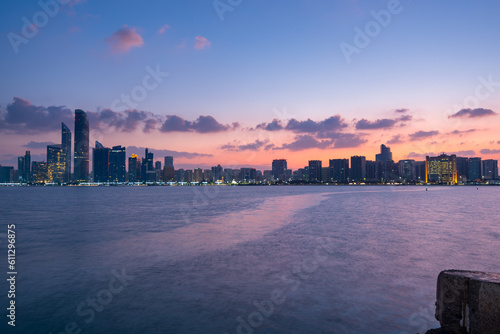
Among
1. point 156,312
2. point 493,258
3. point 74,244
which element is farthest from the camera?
point 74,244

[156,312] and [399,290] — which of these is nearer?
[156,312]

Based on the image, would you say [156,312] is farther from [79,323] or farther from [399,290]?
[399,290]

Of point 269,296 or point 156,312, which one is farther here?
point 269,296

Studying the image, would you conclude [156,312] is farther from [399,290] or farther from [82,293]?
[399,290]

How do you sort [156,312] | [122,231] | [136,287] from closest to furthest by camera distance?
1. [156,312]
2. [136,287]
3. [122,231]

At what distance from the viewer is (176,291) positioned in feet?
42.0

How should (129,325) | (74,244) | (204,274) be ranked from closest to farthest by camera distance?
(129,325) < (204,274) < (74,244)

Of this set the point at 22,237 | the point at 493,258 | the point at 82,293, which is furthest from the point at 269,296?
the point at 22,237

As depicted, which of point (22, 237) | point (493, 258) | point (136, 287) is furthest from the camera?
point (22, 237)

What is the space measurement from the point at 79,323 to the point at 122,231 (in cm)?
2156

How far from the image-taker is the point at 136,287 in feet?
43.9

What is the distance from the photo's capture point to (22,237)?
27.5 m

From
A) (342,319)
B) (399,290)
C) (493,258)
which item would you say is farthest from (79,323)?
(493,258)

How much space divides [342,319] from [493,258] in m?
13.9
